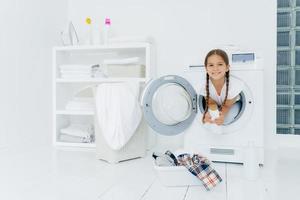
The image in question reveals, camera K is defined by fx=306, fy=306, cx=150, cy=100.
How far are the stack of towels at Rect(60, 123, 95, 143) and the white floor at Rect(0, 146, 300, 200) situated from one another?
0.36 meters

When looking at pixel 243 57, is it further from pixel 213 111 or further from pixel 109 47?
pixel 109 47

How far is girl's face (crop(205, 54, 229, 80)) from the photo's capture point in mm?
2004

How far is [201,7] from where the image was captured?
285cm

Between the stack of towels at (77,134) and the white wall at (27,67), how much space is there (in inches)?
9.8

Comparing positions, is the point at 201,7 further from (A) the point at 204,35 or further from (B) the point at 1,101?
(B) the point at 1,101

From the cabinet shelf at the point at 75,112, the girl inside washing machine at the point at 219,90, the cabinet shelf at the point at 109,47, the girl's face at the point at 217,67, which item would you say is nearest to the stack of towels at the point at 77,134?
the cabinet shelf at the point at 75,112

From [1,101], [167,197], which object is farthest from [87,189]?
[1,101]

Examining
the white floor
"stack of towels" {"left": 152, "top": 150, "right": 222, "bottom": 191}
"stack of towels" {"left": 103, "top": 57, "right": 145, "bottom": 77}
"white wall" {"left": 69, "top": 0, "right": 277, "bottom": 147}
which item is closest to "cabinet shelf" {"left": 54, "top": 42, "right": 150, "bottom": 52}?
"stack of towels" {"left": 103, "top": 57, "right": 145, "bottom": 77}

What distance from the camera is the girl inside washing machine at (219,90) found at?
2008mm

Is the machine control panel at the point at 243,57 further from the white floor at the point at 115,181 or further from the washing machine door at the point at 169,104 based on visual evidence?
the white floor at the point at 115,181

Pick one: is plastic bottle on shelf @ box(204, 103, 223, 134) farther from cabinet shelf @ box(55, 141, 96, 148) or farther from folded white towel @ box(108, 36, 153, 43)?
cabinet shelf @ box(55, 141, 96, 148)

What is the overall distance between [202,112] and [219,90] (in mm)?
195

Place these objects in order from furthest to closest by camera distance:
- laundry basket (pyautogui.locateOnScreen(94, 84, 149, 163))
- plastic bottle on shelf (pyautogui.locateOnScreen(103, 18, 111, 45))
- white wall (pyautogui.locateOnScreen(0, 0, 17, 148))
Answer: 1. plastic bottle on shelf (pyautogui.locateOnScreen(103, 18, 111, 45))
2. white wall (pyautogui.locateOnScreen(0, 0, 17, 148))
3. laundry basket (pyautogui.locateOnScreen(94, 84, 149, 163))

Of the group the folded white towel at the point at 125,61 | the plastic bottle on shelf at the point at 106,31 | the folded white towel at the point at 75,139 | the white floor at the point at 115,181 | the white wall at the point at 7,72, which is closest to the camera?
the white floor at the point at 115,181
